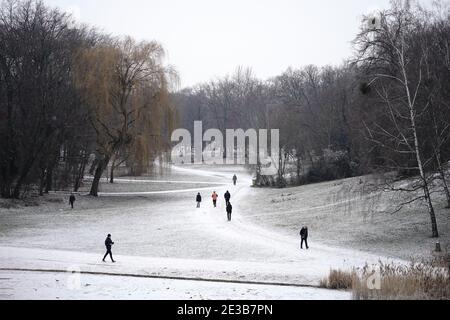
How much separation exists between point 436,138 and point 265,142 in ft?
101

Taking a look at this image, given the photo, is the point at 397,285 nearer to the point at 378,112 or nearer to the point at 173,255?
the point at 173,255

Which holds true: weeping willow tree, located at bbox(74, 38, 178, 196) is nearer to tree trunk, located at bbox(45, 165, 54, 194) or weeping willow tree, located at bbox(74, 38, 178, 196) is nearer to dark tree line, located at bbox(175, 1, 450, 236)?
tree trunk, located at bbox(45, 165, 54, 194)

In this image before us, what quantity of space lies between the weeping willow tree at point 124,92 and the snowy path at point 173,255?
291 inches

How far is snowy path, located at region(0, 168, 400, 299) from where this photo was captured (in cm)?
1413

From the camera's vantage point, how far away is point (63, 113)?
3975 centimetres

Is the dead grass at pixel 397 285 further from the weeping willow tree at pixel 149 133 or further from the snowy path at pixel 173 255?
the weeping willow tree at pixel 149 133

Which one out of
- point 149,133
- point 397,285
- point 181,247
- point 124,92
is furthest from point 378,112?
point 124,92

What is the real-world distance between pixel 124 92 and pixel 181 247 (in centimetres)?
2159

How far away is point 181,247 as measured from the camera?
22859mm

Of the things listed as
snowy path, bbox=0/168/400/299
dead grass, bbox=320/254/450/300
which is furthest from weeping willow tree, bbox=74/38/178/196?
dead grass, bbox=320/254/450/300

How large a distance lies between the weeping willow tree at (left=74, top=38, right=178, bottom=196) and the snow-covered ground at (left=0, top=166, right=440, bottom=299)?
18.5 ft
